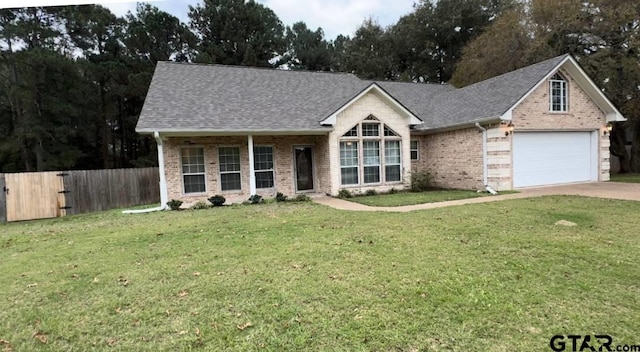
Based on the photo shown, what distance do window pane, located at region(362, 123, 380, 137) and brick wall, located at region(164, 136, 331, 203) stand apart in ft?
5.78

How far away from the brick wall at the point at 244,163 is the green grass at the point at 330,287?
17.1 ft

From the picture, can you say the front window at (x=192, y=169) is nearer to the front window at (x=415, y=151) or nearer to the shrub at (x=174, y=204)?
the shrub at (x=174, y=204)

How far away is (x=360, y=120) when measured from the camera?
14070 mm

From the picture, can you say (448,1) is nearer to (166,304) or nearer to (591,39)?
Answer: (591,39)

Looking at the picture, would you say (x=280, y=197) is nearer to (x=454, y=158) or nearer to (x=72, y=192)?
(x=72, y=192)

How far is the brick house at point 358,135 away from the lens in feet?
42.8

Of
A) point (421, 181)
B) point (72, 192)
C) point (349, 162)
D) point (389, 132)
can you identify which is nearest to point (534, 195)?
point (421, 181)

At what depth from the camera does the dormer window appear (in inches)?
560

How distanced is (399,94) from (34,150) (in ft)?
77.5

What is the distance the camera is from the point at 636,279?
4.29 metres

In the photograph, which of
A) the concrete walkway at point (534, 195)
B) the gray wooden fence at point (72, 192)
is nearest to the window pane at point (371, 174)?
the concrete walkway at point (534, 195)

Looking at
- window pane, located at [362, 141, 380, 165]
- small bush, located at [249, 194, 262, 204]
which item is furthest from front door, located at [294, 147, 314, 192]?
window pane, located at [362, 141, 380, 165]

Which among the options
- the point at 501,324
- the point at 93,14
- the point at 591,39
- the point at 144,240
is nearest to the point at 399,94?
the point at 591,39

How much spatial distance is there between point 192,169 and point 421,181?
9705 mm
